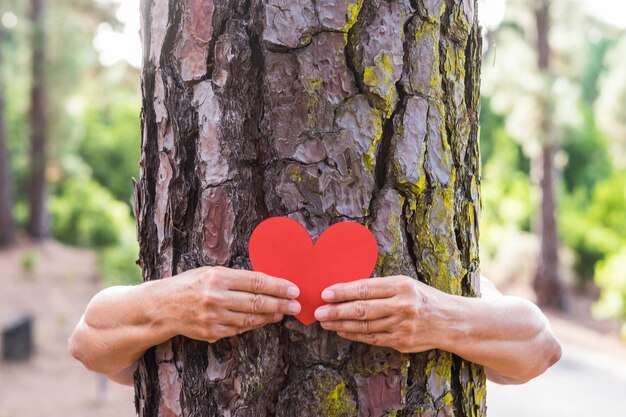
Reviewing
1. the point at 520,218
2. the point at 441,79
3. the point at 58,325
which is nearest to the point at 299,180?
the point at 441,79

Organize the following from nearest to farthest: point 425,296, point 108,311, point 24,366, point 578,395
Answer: point 425,296
point 108,311
point 578,395
point 24,366

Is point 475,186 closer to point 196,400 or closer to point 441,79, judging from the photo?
point 441,79

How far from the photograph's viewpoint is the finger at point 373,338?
1196 millimetres

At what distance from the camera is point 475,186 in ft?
4.69

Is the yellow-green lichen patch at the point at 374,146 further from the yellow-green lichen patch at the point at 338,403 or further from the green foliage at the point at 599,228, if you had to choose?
the green foliage at the point at 599,228

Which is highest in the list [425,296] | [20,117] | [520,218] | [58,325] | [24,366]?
[20,117]

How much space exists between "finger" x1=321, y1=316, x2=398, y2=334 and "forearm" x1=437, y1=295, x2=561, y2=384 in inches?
4.0

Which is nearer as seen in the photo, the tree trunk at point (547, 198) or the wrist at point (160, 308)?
the wrist at point (160, 308)

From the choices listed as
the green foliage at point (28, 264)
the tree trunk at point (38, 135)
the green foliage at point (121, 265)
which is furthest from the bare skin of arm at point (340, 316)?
the tree trunk at point (38, 135)

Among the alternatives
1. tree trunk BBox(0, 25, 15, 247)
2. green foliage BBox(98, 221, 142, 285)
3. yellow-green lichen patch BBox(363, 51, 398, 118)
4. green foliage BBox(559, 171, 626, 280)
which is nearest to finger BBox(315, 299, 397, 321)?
yellow-green lichen patch BBox(363, 51, 398, 118)

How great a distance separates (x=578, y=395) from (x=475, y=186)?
6.71 m

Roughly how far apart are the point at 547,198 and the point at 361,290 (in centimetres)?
1141

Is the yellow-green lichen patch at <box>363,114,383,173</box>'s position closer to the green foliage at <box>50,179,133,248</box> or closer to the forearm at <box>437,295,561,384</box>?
the forearm at <box>437,295,561,384</box>

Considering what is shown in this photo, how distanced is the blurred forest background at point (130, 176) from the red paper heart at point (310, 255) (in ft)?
23.8
